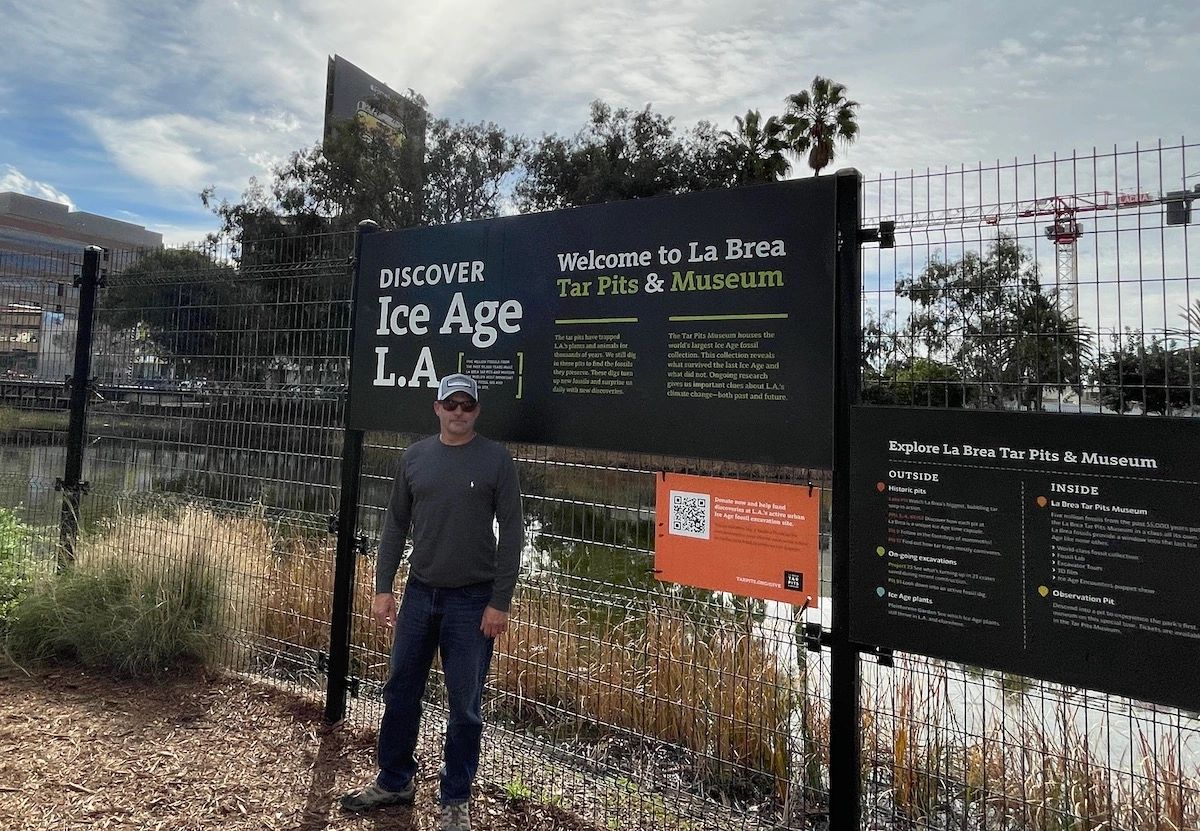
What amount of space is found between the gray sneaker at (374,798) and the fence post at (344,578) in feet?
3.03

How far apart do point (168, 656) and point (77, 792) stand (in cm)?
148

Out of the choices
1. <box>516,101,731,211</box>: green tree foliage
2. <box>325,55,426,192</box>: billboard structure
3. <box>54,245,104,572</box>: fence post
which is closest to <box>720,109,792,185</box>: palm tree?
<box>516,101,731,211</box>: green tree foliage

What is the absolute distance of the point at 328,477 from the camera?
15.3 ft

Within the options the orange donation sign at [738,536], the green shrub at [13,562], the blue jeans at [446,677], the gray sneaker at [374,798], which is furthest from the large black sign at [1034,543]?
the green shrub at [13,562]

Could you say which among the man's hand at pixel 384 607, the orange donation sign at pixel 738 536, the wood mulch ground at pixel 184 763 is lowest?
the wood mulch ground at pixel 184 763

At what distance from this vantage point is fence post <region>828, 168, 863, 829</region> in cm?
286

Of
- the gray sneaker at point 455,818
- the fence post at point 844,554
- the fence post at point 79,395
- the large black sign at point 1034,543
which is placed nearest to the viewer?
the large black sign at point 1034,543

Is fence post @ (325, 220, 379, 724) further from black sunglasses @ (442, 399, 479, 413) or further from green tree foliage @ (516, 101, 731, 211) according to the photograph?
green tree foliage @ (516, 101, 731, 211)

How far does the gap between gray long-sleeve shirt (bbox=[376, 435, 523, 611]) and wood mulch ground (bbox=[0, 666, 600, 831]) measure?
47.0 inches

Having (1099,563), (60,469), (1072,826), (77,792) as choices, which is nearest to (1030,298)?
(1099,563)

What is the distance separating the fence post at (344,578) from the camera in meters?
4.30

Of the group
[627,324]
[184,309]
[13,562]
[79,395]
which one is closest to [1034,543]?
[627,324]

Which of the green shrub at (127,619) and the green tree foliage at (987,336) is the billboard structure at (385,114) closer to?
the green shrub at (127,619)

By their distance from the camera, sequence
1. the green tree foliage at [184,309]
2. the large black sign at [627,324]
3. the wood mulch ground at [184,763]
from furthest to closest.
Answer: the green tree foliage at [184,309]
the wood mulch ground at [184,763]
the large black sign at [627,324]
